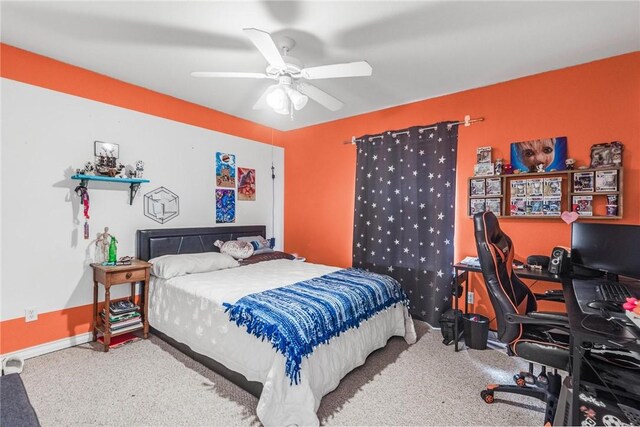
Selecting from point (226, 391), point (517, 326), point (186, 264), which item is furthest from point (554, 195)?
point (186, 264)

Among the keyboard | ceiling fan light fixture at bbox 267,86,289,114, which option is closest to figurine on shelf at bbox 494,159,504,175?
the keyboard

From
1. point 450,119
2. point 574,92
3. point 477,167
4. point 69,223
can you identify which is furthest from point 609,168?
point 69,223

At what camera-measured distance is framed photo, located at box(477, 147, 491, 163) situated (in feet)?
10.3

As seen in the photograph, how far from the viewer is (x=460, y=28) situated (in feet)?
7.33

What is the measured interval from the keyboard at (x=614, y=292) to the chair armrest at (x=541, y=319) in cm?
30

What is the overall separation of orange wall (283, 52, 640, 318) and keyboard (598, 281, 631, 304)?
77cm

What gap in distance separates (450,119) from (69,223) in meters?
4.09

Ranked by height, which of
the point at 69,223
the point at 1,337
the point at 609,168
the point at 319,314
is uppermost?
the point at 609,168

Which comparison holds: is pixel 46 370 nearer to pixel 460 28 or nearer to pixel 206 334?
pixel 206 334

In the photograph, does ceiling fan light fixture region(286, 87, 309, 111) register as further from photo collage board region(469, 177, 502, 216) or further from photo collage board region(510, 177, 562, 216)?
photo collage board region(510, 177, 562, 216)

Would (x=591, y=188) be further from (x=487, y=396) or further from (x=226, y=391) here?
(x=226, y=391)

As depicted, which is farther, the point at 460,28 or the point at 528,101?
the point at 528,101

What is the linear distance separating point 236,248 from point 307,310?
1973 mm

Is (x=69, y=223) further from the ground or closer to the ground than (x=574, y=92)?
closer to the ground
